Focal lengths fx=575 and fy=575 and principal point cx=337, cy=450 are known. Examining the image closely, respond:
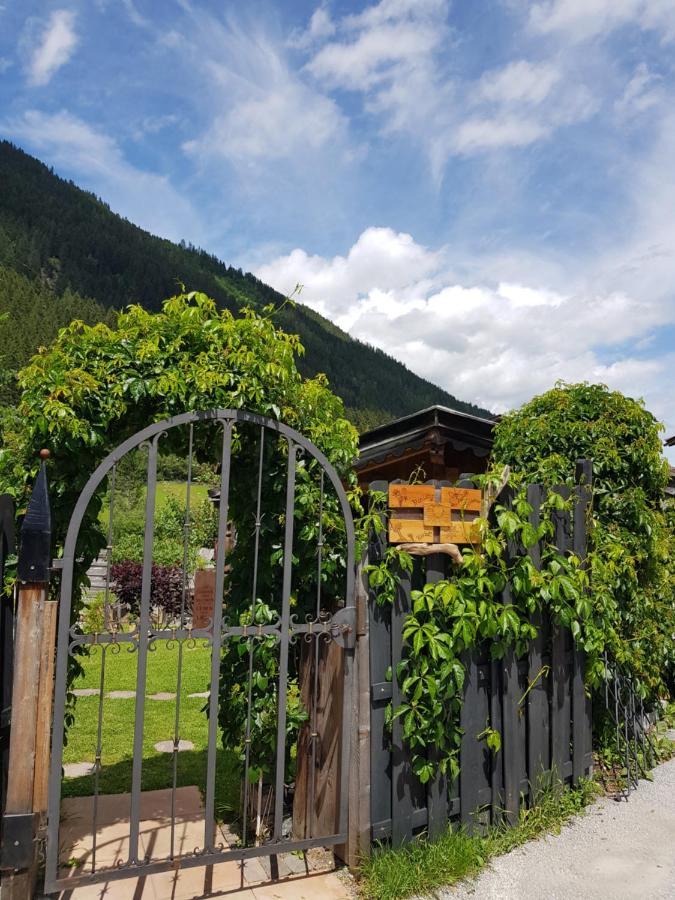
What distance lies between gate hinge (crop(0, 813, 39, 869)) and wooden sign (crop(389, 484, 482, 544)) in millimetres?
2133

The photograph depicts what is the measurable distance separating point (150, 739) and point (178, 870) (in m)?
3.08

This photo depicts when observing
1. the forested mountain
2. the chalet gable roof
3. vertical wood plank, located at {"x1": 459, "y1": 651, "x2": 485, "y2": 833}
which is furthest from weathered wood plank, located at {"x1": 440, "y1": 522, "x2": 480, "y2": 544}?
the forested mountain

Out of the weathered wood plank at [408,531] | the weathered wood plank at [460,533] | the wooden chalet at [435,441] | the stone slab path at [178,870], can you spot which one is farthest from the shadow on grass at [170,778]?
the wooden chalet at [435,441]

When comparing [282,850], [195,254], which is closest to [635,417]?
[282,850]

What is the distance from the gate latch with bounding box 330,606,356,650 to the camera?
3.07 m

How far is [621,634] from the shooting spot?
447 centimetres

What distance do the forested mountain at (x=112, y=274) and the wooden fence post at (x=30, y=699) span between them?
4857 cm

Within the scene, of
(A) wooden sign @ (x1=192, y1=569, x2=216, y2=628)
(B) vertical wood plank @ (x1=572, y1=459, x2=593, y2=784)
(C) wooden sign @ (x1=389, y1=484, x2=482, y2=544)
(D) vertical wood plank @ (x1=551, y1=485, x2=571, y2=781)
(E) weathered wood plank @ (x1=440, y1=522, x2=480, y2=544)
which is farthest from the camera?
(A) wooden sign @ (x1=192, y1=569, x2=216, y2=628)

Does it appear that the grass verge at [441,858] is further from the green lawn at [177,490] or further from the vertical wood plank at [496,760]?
the green lawn at [177,490]

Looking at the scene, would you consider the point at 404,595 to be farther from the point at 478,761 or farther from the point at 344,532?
the point at 478,761

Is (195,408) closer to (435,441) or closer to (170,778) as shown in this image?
(170,778)

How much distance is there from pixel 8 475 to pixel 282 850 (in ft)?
7.81

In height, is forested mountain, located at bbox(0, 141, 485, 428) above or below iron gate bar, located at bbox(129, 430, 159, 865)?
above

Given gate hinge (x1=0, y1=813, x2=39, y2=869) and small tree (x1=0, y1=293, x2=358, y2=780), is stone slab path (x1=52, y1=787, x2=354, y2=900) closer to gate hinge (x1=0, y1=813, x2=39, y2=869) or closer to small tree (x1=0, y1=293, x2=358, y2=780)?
gate hinge (x1=0, y1=813, x2=39, y2=869)
